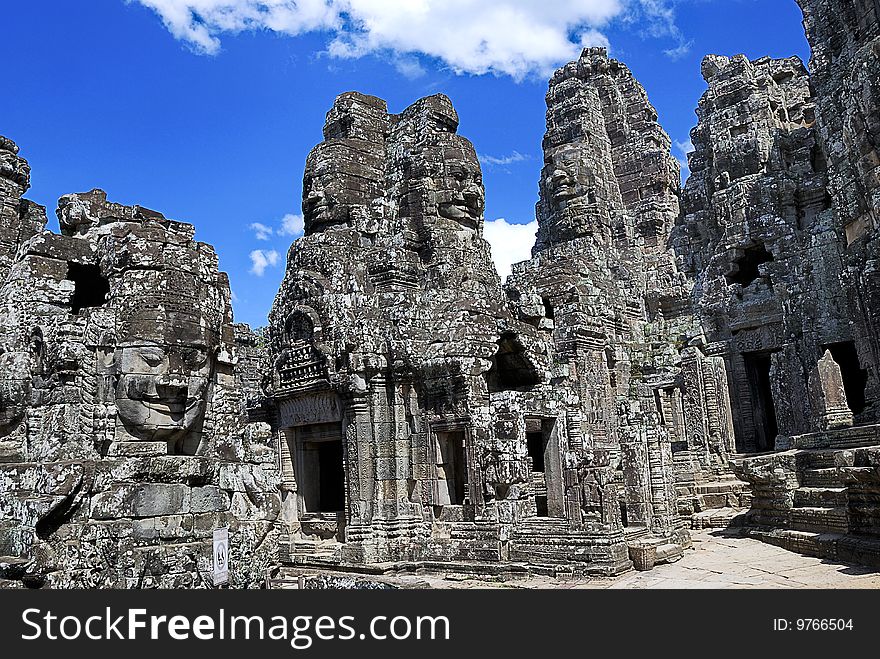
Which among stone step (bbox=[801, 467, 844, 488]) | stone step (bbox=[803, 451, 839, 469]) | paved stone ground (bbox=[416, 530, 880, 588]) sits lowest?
paved stone ground (bbox=[416, 530, 880, 588])

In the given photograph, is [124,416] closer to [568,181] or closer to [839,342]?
[839,342]

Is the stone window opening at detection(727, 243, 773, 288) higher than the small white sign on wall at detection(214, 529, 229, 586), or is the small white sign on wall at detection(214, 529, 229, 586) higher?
the stone window opening at detection(727, 243, 773, 288)

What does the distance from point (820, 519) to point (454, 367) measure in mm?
7093

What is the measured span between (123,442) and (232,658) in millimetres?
2646

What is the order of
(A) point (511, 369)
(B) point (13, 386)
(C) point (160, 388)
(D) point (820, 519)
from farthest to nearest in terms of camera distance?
(A) point (511, 369)
(D) point (820, 519)
(B) point (13, 386)
(C) point (160, 388)

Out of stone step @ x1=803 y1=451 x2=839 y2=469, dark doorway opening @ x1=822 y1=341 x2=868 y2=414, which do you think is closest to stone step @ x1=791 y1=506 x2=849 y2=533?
stone step @ x1=803 y1=451 x2=839 y2=469

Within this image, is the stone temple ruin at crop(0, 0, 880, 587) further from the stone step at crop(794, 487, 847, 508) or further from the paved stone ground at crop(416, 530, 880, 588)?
the paved stone ground at crop(416, 530, 880, 588)

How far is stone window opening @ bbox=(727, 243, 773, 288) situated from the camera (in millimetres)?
26266

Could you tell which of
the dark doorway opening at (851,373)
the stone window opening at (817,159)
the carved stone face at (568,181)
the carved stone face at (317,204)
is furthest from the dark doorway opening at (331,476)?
the stone window opening at (817,159)

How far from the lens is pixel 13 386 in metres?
8.20

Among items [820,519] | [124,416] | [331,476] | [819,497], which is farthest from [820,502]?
[124,416]

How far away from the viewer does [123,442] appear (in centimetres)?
670

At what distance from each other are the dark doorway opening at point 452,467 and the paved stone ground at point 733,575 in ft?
7.24

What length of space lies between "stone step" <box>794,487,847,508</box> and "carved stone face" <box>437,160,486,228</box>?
9.13 m
